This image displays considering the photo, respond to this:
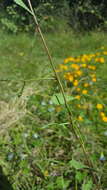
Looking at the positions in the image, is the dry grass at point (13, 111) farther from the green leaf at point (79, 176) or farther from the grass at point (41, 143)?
the green leaf at point (79, 176)

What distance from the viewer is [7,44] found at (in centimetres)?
380

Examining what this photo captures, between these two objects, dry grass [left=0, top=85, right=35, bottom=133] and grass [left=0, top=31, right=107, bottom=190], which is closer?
grass [left=0, top=31, right=107, bottom=190]

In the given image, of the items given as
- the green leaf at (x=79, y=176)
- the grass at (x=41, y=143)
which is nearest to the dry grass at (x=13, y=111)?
the grass at (x=41, y=143)

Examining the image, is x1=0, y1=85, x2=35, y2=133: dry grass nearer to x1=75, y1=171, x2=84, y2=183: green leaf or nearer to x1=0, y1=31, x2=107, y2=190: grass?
x1=0, y1=31, x2=107, y2=190: grass

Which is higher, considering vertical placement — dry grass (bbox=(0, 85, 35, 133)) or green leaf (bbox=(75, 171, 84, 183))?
dry grass (bbox=(0, 85, 35, 133))

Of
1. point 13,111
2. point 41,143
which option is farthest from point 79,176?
point 13,111

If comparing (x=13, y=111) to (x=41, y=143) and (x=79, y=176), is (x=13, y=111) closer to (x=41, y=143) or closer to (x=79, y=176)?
(x=41, y=143)

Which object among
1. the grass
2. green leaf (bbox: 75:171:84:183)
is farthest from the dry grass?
green leaf (bbox: 75:171:84:183)

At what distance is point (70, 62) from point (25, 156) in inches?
55.1

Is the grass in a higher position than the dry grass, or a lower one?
lower

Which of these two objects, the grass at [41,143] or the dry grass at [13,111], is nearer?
the grass at [41,143]

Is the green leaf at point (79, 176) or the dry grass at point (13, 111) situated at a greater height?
the dry grass at point (13, 111)

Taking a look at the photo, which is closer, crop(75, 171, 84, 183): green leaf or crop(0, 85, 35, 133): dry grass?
crop(75, 171, 84, 183): green leaf

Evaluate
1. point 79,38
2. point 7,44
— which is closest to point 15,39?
point 7,44
